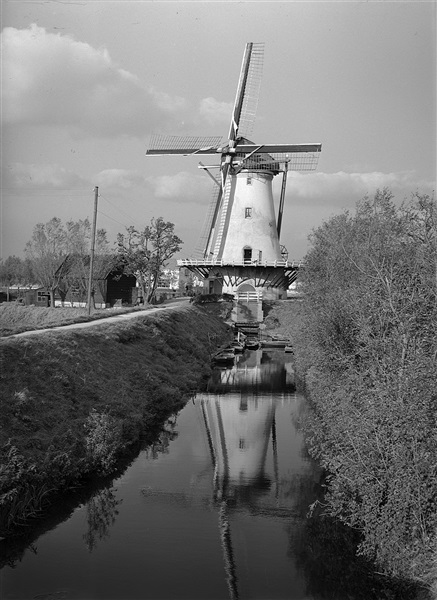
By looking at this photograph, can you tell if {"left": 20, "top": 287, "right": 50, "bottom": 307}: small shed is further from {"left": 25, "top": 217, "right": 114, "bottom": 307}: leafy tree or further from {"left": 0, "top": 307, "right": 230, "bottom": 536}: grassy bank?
{"left": 0, "top": 307, "right": 230, "bottom": 536}: grassy bank

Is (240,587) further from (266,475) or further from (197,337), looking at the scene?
(197,337)

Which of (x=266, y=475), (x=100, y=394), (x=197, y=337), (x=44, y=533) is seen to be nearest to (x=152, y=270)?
(x=197, y=337)

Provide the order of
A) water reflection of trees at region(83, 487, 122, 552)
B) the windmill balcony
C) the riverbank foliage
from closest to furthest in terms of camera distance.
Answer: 1. the riverbank foliage
2. water reflection of trees at region(83, 487, 122, 552)
3. the windmill balcony

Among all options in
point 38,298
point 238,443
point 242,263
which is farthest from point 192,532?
point 38,298

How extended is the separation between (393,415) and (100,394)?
10433mm

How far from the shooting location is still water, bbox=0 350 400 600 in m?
10.5

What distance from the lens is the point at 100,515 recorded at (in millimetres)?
13219

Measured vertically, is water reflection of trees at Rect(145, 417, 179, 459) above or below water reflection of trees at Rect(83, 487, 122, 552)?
above

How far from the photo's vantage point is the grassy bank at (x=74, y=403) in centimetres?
1298

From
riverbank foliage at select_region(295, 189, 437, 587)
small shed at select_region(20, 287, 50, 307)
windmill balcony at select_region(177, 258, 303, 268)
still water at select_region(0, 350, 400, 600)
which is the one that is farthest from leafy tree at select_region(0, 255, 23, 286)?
riverbank foliage at select_region(295, 189, 437, 587)

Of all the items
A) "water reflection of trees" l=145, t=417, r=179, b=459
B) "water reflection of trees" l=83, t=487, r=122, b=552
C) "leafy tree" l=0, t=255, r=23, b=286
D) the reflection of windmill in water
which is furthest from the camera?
"leafy tree" l=0, t=255, r=23, b=286

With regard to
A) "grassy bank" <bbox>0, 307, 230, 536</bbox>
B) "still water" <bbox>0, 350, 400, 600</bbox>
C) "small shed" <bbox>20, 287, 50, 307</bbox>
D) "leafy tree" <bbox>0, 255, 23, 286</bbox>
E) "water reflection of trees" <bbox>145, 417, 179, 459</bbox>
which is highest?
"leafy tree" <bbox>0, 255, 23, 286</bbox>

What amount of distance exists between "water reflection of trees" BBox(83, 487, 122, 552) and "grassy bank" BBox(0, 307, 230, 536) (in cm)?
73

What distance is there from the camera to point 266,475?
16.0m
